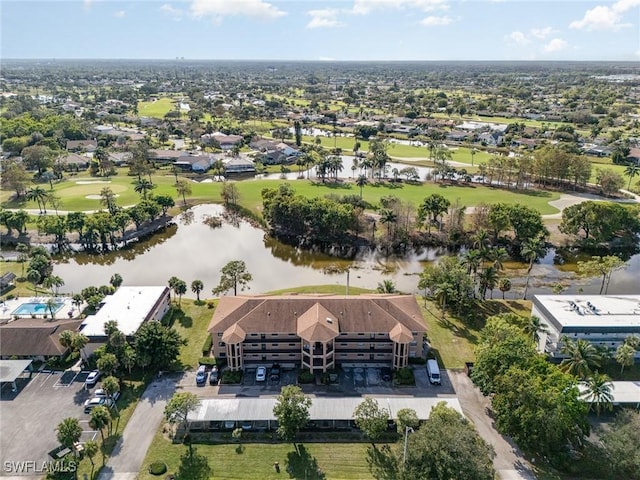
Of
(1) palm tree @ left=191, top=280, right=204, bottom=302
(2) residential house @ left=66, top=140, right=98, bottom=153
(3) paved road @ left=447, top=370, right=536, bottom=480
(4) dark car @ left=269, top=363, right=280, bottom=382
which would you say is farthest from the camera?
(2) residential house @ left=66, top=140, right=98, bottom=153

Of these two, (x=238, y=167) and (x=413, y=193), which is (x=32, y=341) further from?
(x=238, y=167)

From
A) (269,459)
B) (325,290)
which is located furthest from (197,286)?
(269,459)

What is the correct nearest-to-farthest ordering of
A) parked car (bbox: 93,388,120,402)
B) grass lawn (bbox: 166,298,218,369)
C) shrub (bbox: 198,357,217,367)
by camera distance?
parked car (bbox: 93,388,120,402) → shrub (bbox: 198,357,217,367) → grass lawn (bbox: 166,298,218,369)

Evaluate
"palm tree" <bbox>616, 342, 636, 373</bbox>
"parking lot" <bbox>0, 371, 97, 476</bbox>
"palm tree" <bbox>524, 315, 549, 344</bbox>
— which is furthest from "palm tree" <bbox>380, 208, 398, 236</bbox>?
"parking lot" <bbox>0, 371, 97, 476</bbox>

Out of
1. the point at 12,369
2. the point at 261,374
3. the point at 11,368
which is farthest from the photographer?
the point at 261,374

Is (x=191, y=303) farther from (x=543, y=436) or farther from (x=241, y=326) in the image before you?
(x=543, y=436)

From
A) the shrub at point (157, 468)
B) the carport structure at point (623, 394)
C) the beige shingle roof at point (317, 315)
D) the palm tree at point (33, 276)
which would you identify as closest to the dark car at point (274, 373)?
the beige shingle roof at point (317, 315)

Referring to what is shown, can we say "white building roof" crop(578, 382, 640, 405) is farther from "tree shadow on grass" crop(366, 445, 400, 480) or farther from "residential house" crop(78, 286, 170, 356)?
"residential house" crop(78, 286, 170, 356)

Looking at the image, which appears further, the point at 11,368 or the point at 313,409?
the point at 11,368
